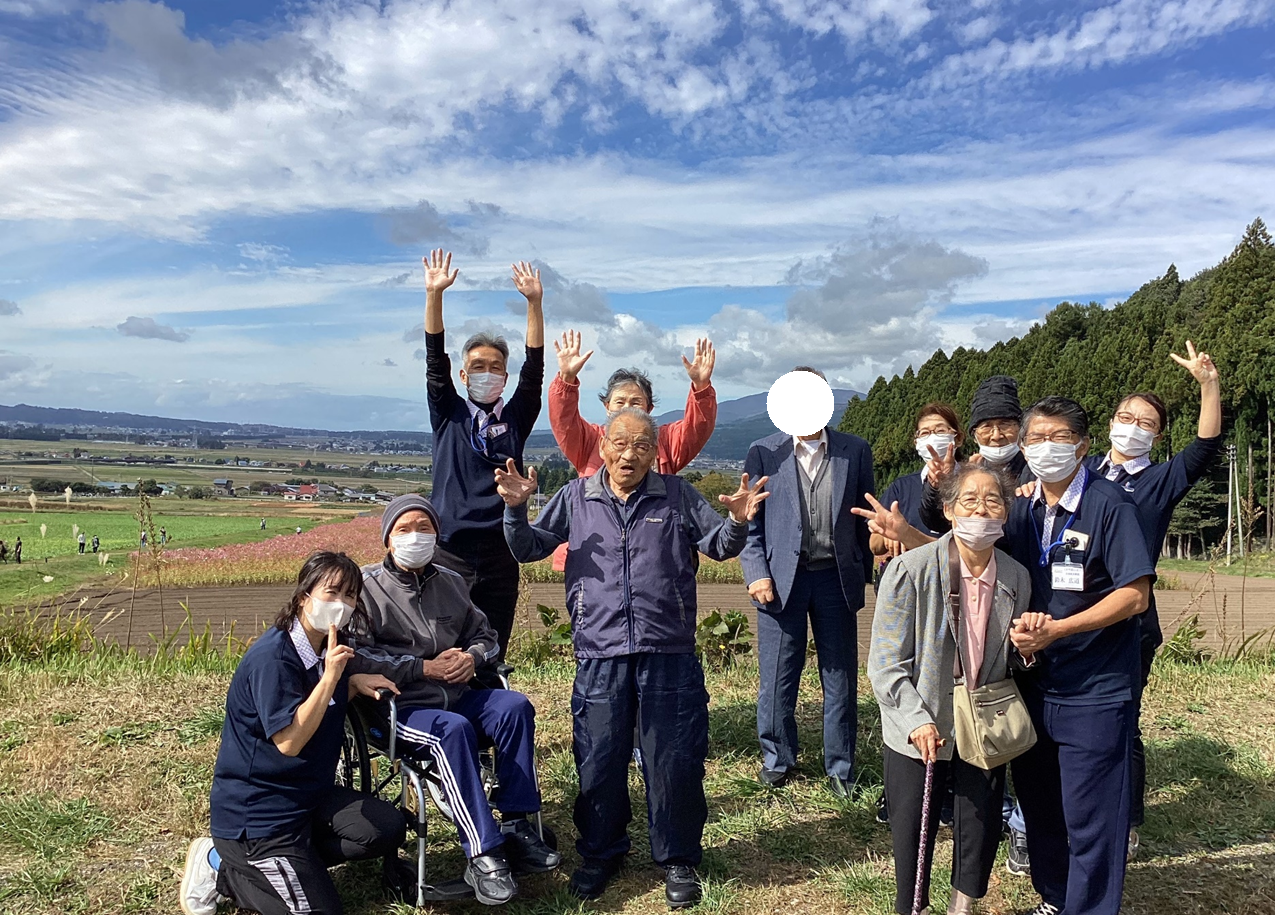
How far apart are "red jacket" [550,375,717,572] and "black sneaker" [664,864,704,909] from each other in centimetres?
189

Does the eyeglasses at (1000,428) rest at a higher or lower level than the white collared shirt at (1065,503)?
Answer: higher

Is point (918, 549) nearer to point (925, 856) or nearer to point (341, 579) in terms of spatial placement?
point (925, 856)

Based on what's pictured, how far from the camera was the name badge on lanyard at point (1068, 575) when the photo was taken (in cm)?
306

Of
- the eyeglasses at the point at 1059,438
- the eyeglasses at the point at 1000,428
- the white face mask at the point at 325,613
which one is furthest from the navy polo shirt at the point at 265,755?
the eyeglasses at the point at 1000,428

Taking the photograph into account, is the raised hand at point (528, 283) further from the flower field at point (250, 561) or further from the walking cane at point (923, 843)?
the flower field at point (250, 561)

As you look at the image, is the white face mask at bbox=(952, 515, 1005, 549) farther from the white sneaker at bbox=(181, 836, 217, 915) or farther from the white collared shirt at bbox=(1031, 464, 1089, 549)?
the white sneaker at bbox=(181, 836, 217, 915)

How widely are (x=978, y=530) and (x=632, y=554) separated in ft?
4.39

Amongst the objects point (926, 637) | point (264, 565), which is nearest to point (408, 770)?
point (926, 637)

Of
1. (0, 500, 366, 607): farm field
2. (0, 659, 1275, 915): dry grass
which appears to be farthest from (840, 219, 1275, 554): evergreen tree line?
(0, 500, 366, 607): farm field

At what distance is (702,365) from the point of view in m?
4.59

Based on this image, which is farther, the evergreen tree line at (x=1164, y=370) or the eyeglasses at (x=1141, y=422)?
the evergreen tree line at (x=1164, y=370)

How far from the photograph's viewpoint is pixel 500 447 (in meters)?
4.31

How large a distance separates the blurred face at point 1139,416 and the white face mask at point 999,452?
0.46 meters

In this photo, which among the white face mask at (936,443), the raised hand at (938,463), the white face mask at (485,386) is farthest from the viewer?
the white face mask at (485,386)
